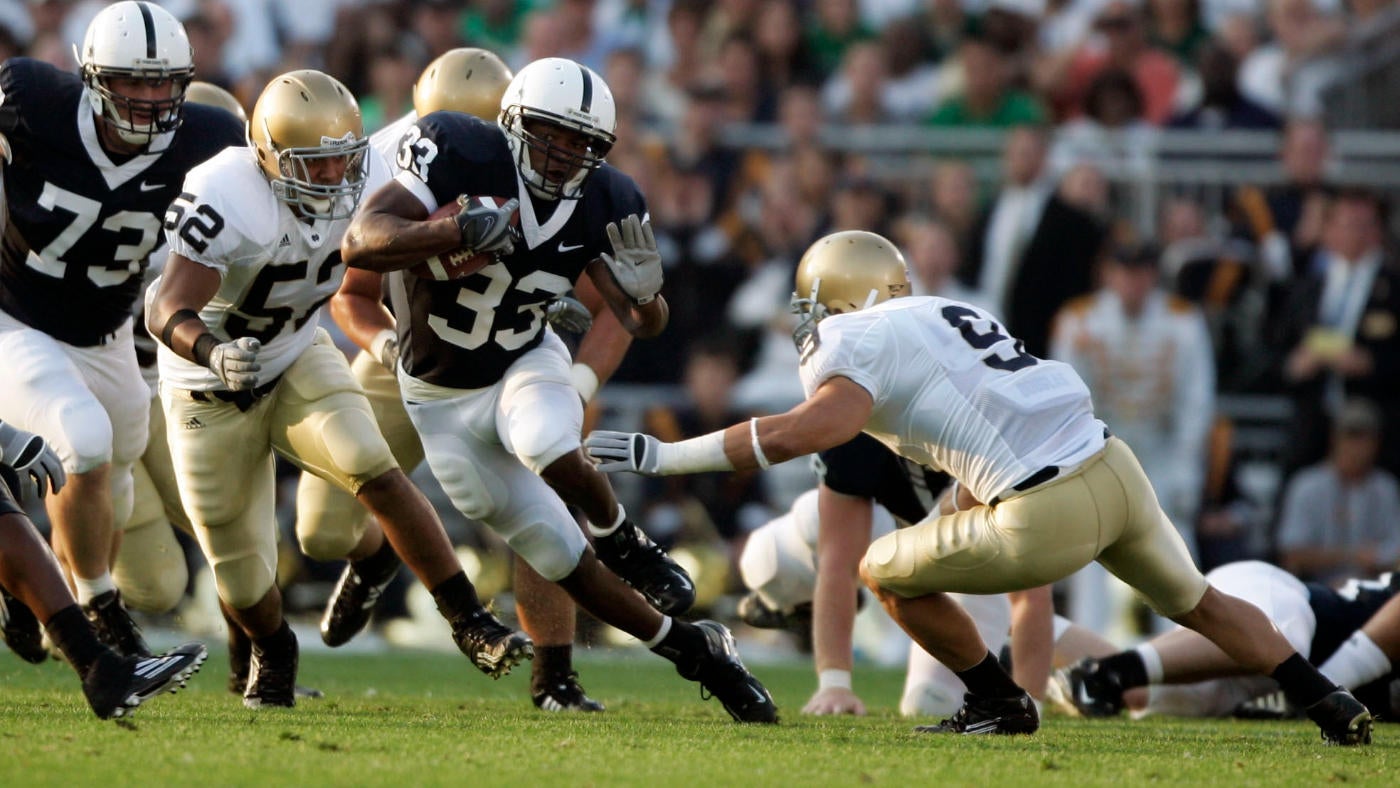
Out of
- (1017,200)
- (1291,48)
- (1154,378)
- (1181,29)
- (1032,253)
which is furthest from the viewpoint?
(1181,29)

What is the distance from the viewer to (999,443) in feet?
17.0

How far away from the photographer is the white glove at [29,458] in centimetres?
511

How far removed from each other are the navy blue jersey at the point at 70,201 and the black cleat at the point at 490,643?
1.67m

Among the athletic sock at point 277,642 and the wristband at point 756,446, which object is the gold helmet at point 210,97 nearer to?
the athletic sock at point 277,642

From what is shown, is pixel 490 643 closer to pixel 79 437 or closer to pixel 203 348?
pixel 203 348

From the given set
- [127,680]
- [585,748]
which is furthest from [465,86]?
[585,748]

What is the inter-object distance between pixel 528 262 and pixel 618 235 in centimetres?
31

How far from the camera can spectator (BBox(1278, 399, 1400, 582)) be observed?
977cm

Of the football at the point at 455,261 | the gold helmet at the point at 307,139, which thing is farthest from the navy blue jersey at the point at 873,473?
the gold helmet at the point at 307,139

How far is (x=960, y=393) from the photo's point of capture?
5.18 metres

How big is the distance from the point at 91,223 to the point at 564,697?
218 centimetres

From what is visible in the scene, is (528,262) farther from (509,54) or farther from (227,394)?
(509,54)

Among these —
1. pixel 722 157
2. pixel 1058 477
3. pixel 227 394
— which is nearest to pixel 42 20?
pixel 722 157

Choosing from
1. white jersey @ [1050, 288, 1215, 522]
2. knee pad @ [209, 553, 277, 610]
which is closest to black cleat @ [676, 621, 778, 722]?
knee pad @ [209, 553, 277, 610]
